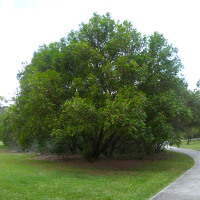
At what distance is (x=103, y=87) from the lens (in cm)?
1488

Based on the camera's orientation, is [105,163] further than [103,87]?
Yes

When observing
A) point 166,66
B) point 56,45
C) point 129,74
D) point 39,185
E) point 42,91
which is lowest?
point 39,185

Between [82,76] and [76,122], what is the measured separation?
12.3ft

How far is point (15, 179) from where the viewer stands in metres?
10.3

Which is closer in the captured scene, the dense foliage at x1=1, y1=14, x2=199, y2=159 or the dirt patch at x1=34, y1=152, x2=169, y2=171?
the dense foliage at x1=1, y1=14, x2=199, y2=159

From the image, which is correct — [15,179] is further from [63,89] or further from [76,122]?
[63,89]

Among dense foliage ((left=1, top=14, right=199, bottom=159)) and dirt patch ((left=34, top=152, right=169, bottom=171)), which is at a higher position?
dense foliage ((left=1, top=14, right=199, bottom=159))

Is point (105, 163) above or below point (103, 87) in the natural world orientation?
below

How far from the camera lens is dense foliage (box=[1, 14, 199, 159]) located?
40.4 ft

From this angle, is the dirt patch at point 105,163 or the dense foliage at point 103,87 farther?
the dirt patch at point 105,163

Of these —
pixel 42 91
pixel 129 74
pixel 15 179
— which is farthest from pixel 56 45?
pixel 15 179

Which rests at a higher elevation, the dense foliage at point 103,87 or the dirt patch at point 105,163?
the dense foliage at point 103,87

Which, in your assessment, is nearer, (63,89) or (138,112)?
(138,112)

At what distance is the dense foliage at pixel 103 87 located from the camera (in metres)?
12.3
